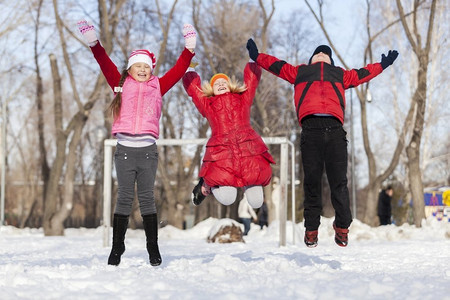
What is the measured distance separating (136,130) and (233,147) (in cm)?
94

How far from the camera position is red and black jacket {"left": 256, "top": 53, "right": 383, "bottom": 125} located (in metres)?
5.62

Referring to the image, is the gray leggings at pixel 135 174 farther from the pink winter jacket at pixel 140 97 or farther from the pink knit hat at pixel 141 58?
the pink knit hat at pixel 141 58

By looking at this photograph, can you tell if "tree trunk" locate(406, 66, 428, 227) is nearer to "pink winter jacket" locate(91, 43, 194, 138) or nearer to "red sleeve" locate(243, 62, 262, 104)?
"red sleeve" locate(243, 62, 262, 104)

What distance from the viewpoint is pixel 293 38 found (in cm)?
2631

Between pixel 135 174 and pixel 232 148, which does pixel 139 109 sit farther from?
pixel 232 148

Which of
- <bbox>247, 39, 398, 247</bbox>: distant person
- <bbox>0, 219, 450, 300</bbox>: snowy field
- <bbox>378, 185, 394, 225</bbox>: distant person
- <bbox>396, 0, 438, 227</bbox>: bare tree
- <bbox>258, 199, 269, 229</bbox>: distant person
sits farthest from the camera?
<bbox>258, 199, 269, 229</bbox>: distant person

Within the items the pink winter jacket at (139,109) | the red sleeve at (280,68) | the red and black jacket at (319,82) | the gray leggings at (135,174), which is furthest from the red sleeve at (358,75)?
the gray leggings at (135,174)

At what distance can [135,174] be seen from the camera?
570 cm

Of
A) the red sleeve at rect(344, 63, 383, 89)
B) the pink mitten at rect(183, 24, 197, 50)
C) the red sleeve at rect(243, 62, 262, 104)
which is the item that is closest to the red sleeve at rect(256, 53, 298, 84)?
the red sleeve at rect(243, 62, 262, 104)

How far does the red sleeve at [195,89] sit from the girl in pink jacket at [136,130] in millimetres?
363

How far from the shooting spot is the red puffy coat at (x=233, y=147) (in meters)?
5.88

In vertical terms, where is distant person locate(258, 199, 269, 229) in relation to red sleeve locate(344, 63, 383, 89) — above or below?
below

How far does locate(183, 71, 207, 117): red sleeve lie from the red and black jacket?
26.5 inches

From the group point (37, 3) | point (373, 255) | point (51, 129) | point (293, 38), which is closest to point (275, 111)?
point (293, 38)
